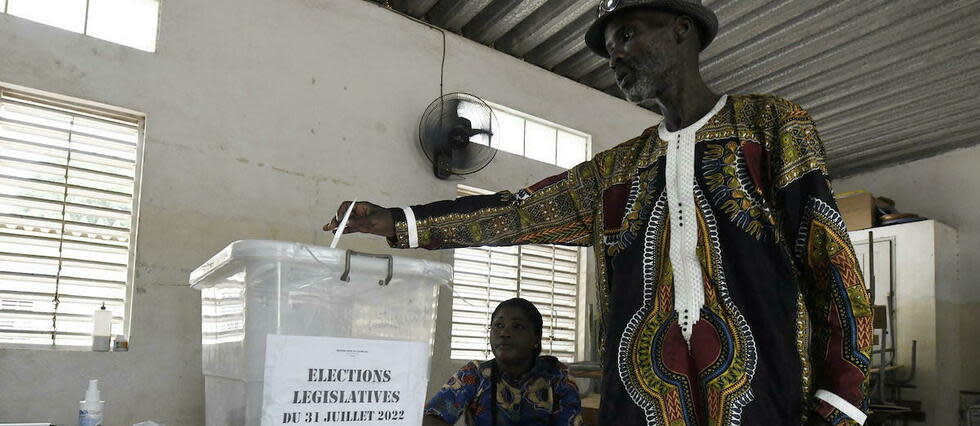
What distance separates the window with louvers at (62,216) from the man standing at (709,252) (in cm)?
206

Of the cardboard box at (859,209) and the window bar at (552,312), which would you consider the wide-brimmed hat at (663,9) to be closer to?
the window bar at (552,312)

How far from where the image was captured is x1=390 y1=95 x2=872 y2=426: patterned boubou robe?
4.48 feet

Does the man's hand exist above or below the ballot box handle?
above

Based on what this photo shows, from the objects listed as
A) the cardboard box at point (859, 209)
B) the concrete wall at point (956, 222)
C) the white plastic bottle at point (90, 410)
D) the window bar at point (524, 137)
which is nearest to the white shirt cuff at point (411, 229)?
the white plastic bottle at point (90, 410)

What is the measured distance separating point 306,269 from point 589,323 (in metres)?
3.99

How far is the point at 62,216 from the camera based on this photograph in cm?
310

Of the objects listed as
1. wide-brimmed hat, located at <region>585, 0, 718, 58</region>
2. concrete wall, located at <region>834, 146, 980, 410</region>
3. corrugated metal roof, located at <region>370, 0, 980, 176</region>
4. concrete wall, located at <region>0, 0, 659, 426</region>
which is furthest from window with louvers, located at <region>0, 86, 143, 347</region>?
concrete wall, located at <region>834, 146, 980, 410</region>

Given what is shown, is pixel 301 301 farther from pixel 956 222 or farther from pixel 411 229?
pixel 956 222

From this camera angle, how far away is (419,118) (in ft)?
13.8

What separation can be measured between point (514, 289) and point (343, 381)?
3623 mm

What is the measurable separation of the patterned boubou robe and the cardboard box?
582cm

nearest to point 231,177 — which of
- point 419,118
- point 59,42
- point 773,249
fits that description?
point 59,42

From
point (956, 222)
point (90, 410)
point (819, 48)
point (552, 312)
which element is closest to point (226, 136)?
point (90, 410)

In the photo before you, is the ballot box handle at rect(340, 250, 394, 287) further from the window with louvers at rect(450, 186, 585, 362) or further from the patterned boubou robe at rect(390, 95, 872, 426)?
the window with louvers at rect(450, 186, 585, 362)
